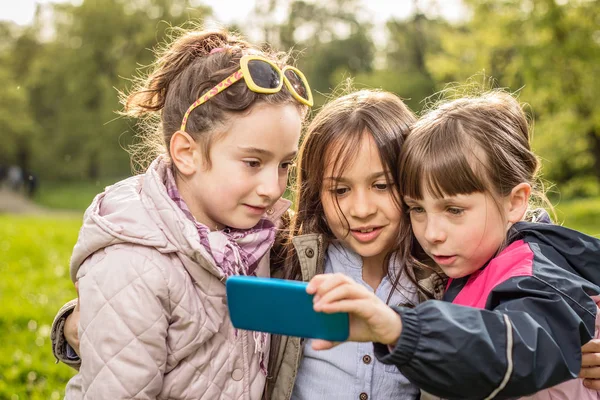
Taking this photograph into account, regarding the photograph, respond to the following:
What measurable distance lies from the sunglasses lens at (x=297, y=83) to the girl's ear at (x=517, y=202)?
2.83 feet

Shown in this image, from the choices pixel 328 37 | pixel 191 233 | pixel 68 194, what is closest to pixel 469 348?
pixel 191 233

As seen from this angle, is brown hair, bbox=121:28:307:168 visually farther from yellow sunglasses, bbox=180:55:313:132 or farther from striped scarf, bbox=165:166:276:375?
striped scarf, bbox=165:166:276:375

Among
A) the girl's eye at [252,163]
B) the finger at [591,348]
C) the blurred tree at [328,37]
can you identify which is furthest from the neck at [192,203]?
the blurred tree at [328,37]

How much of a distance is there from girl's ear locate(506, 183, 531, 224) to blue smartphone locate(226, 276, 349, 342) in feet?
3.00

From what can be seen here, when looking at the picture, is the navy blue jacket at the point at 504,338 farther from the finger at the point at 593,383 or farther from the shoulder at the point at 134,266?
the shoulder at the point at 134,266

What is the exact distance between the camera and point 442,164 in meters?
2.27

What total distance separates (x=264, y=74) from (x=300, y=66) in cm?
1738

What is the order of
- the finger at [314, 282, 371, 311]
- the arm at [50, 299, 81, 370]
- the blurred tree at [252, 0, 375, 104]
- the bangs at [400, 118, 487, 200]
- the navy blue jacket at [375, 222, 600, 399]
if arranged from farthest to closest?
the blurred tree at [252, 0, 375, 104] → the arm at [50, 299, 81, 370] → the bangs at [400, 118, 487, 200] → the navy blue jacket at [375, 222, 600, 399] → the finger at [314, 282, 371, 311]

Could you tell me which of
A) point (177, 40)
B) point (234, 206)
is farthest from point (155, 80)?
point (234, 206)

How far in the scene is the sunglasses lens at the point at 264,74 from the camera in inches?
96.0

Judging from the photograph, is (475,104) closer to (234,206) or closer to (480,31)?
(234,206)

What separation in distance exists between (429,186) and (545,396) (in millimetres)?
785

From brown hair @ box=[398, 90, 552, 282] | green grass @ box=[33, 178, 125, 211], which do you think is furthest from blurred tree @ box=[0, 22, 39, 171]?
brown hair @ box=[398, 90, 552, 282]

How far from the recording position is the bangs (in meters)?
2.25
